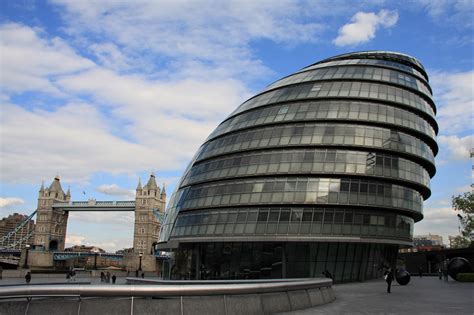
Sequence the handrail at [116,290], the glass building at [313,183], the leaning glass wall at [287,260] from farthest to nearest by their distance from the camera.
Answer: the glass building at [313,183] → the leaning glass wall at [287,260] → the handrail at [116,290]

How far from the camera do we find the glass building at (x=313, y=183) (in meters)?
42.6

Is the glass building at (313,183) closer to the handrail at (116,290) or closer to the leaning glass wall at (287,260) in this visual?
the leaning glass wall at (287,260)

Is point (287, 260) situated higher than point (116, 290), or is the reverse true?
point (116, 290)

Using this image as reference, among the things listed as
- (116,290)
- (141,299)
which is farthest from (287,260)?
(116,290)

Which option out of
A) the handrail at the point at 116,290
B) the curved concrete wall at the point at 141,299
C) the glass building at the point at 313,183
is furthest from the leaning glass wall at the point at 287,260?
the handrail at the point at 116,290

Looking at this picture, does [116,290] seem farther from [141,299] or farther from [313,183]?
[313,183]

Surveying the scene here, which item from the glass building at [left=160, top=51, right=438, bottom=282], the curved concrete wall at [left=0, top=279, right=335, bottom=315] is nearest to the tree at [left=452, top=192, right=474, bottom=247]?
the glass building at [left=160, top=51, right=438, bottom=282]

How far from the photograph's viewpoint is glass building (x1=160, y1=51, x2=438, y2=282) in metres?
42.6

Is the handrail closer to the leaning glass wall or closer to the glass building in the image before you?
the glass building

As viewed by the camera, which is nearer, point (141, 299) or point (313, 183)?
point (141, 299)

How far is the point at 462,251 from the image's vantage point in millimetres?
67188

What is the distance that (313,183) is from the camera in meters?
43.3

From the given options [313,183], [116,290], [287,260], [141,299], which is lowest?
[287,260]

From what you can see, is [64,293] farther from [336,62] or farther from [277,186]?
[336,62]
